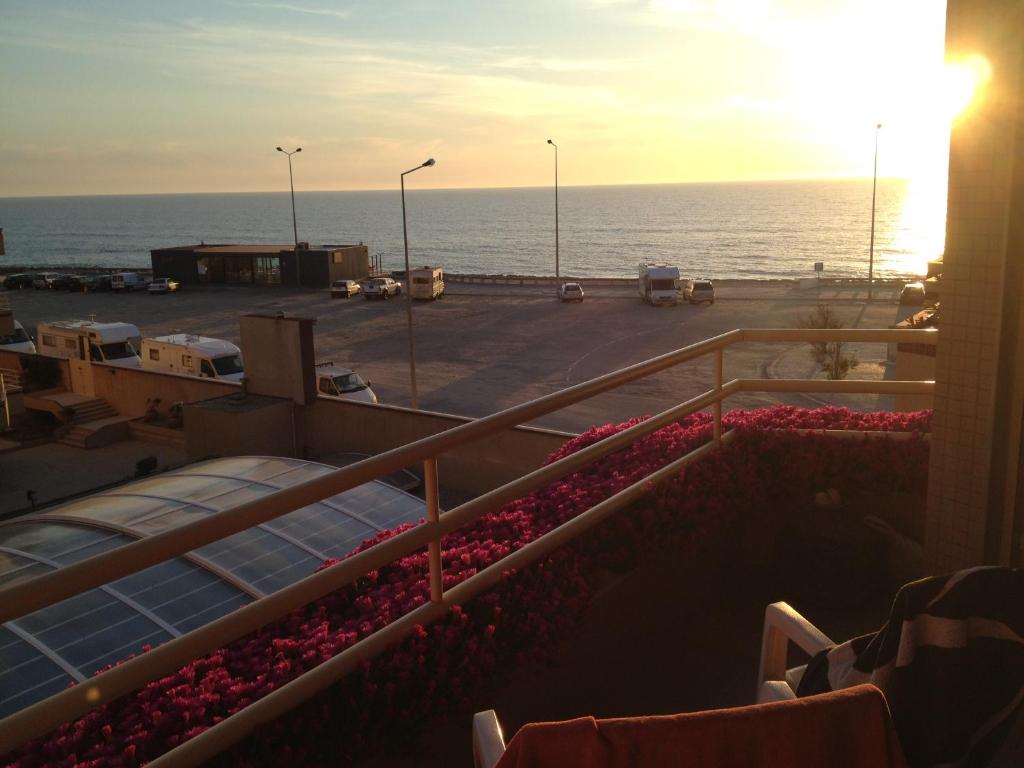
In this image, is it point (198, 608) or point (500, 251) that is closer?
point (198, 608)

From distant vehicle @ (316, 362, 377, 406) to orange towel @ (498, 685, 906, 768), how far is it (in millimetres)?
27012

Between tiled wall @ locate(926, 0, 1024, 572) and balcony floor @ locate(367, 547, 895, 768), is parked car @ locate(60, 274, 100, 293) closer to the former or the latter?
balcony floor @ locate(367, 547, 895, 768)

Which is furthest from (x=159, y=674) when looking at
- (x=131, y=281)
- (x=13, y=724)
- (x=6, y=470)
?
(x=131, y=281)

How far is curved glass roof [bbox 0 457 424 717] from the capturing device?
7027mm

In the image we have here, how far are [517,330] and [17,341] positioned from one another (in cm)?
2464

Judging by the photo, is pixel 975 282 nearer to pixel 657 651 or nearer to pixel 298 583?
pixel 657 651

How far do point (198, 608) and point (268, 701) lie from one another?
562 centimetres

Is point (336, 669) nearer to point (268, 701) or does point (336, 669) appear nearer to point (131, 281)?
point (268, 701)

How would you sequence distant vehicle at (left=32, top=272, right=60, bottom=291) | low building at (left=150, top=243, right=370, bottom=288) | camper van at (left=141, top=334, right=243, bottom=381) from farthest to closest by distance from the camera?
distant vehicle at (left=32, top=272, right=60, bottom=291), low building at (left=150, top=243, right=370, bottom=288), camper van at (left=141, top=334, right=243, bottom=381)

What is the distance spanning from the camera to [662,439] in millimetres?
5828

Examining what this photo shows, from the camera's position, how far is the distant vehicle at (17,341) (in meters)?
37.0

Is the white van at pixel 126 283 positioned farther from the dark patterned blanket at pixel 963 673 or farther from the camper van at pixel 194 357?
the dark patterned blanket at pixel 963 673

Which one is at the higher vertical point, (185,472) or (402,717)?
(402,717)

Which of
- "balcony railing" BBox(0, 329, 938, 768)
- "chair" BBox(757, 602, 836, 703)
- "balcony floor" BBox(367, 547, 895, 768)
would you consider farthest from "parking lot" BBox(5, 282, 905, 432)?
"chair" BBox(757, 602, 836, 703)
